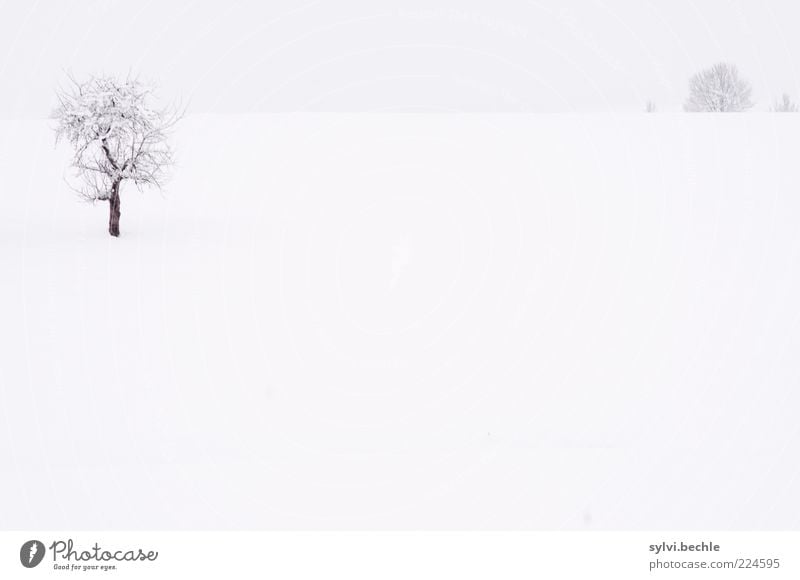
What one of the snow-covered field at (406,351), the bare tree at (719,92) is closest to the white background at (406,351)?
the snow-covered field at (406,351)

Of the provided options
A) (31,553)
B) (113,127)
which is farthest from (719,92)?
(31,553)

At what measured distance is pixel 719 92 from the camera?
2502 inches

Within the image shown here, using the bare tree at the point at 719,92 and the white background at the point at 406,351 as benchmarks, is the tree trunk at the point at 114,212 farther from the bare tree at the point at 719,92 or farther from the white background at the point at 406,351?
the bare tree at the point at 719,92

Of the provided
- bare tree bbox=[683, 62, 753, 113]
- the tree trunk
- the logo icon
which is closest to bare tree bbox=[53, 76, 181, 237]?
the tree trunk

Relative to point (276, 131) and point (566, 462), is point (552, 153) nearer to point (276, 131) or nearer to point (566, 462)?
point (276, 131)

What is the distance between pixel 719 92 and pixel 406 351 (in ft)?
193

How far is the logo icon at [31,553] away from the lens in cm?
827

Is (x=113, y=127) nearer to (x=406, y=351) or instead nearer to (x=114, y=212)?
(x=114, y=212)

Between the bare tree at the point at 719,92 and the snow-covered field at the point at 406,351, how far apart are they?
35.5m

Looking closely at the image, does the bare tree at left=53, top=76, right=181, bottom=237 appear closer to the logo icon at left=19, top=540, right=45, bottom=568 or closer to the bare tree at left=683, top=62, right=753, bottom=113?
the logo icon at left=19, top=540, right=45, bottom=568

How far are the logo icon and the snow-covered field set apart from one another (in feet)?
3.14

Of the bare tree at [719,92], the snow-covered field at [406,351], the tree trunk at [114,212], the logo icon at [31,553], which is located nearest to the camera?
the logo icon at [31,553]

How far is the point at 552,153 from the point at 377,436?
26722mm

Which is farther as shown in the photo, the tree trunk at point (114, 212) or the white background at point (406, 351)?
the tree trunk at point (114, 212)
